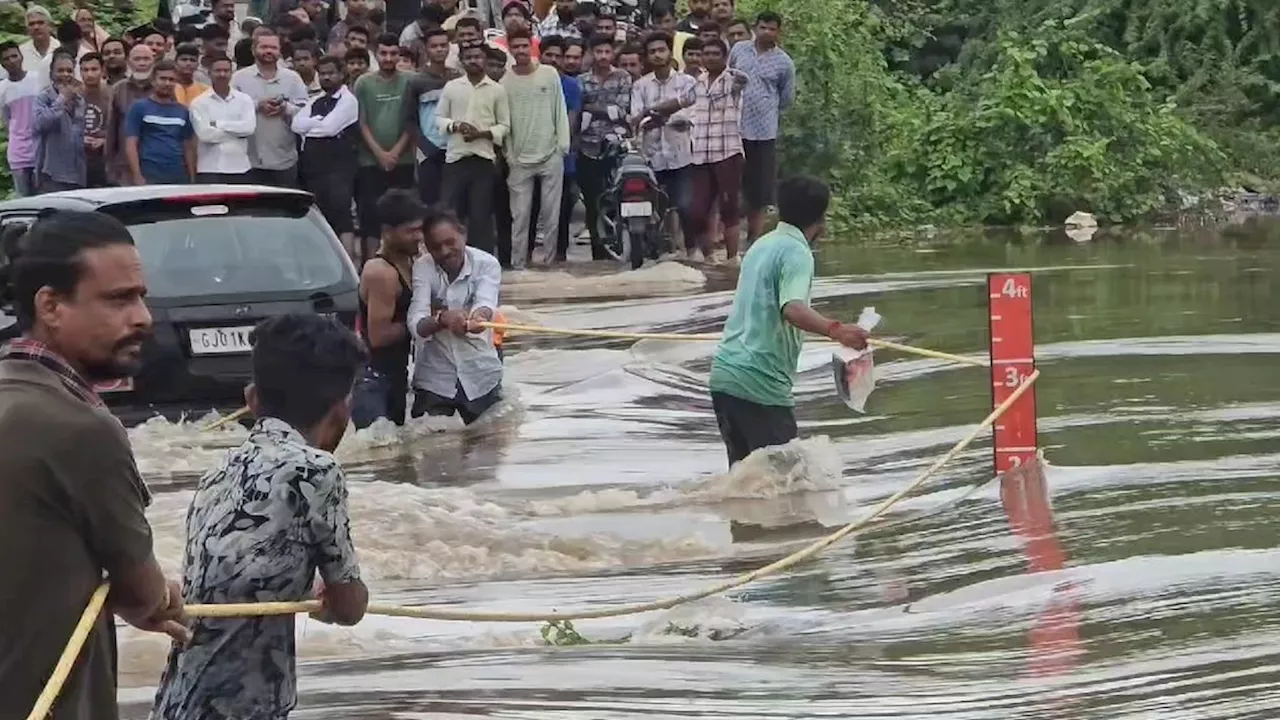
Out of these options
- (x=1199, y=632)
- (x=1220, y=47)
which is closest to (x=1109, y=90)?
(x=1220, y=47)

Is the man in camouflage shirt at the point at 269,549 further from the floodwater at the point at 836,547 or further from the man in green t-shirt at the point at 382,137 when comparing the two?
the man in green t-shirt at the point at 382,137

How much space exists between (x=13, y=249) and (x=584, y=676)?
3.11 m

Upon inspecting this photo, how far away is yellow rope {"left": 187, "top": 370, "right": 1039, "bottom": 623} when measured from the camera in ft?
16.0

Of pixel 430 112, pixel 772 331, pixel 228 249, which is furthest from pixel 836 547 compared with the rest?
pixel 430 112

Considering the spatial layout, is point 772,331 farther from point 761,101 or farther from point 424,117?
point 761,101

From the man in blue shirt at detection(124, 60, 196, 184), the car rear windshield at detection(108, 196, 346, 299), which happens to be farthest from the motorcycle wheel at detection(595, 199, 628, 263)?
the car rear windshield at detection(108, 196, 346, 299)

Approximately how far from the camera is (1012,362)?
10.4 meters

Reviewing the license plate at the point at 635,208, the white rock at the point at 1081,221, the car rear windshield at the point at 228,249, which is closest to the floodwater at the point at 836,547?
the car rear windshield at the point at 228,249

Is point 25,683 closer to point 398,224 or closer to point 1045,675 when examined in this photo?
point 1045,675

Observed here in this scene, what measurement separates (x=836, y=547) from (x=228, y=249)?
418 cm

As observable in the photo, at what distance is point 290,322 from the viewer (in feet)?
16.8

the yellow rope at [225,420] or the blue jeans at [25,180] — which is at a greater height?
the blue jeans at [25,180]

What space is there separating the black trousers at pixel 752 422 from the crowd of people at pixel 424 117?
8.56 metres

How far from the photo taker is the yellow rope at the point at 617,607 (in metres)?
4.87
